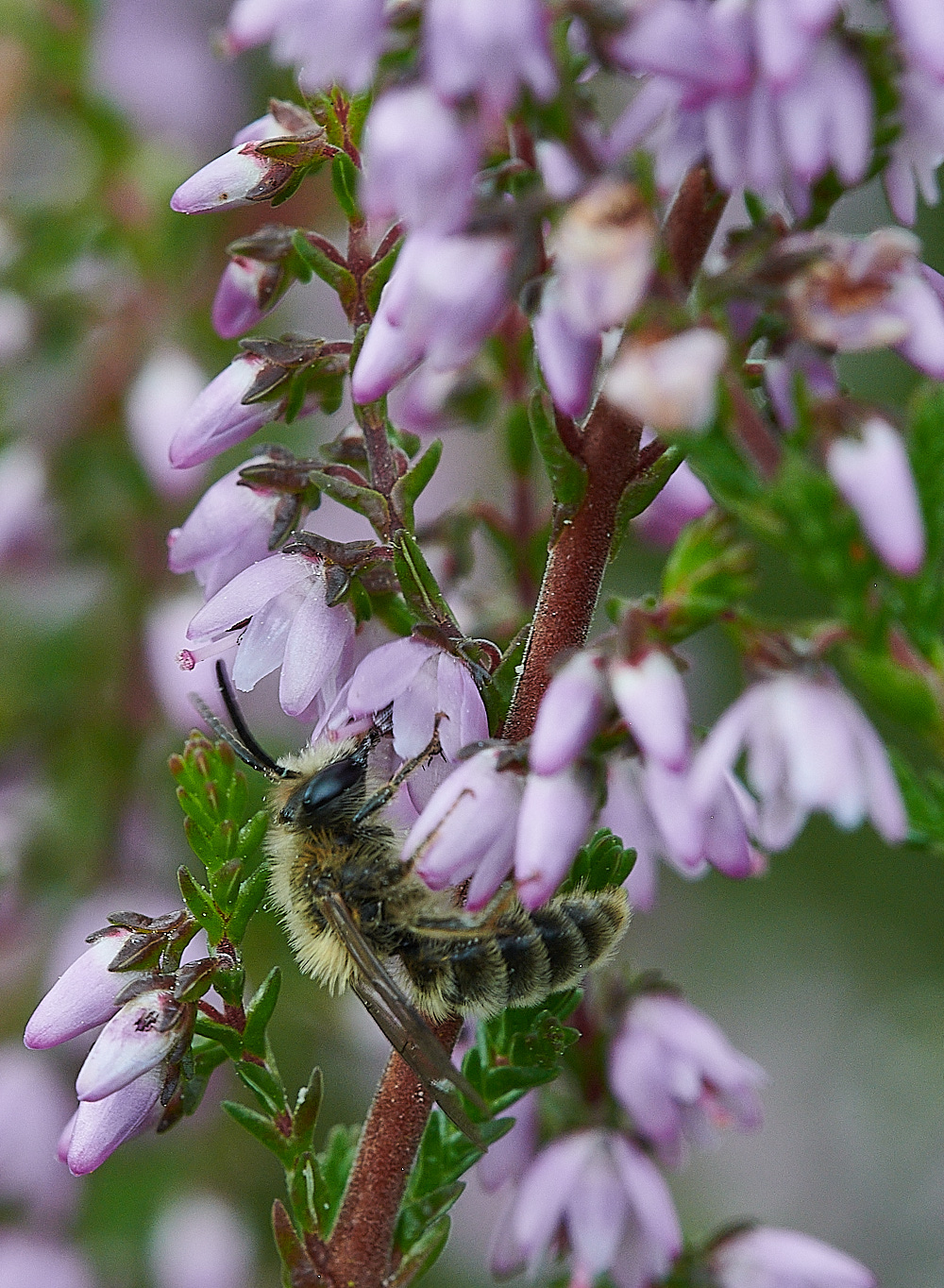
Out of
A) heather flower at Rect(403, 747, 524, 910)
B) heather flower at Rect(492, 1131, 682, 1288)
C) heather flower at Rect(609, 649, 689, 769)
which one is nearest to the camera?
heather flower at Rect(609, 649, 689, 769)

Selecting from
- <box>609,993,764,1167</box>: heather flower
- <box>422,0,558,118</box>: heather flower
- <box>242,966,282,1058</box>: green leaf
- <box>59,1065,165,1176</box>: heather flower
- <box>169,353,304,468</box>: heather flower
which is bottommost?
<box>609,993,764,1167</box>: heather flower

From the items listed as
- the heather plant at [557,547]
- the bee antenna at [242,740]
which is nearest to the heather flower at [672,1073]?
the heather plant at [557,547]

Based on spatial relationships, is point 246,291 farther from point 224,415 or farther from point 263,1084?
point 263,1084

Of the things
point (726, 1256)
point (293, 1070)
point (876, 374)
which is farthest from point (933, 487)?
point (876, 374)

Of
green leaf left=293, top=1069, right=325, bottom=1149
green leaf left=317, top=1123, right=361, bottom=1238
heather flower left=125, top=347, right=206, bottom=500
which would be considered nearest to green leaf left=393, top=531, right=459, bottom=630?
green leaf left=293, top=1069, right=325, bottom=1149

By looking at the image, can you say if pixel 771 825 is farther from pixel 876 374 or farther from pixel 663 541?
pixel 876 374

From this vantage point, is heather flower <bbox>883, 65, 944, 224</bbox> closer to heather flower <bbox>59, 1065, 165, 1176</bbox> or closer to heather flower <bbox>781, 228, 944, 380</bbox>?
heather flower <bbox>781, 228, 944, 380</bbox>

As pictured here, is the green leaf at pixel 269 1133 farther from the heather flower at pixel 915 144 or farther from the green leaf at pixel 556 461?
the heather flower at pixel 915 144
